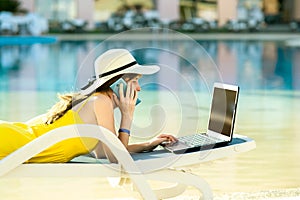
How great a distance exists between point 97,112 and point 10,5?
28.7 metres

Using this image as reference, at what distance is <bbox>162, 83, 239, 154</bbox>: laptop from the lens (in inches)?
168

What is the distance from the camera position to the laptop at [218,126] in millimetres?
4262

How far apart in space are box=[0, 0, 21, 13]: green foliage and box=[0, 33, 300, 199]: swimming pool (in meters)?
7.45

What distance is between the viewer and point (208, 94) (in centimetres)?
1154

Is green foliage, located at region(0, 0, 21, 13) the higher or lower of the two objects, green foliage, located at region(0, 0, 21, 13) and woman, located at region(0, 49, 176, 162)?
the lower

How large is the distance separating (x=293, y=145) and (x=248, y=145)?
3241 mm

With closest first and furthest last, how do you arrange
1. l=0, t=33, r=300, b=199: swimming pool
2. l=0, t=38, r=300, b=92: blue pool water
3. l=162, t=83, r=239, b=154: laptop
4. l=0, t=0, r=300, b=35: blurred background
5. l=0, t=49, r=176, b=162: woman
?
l=0, t=49, r=176, b=162: woman → l=162, t=83, r=239, b=154: laptop → l=0, t=33, r=300, b=199: swimming pool → l=0, t=38, r=300, b=92: blue pool water → l=0, t=0, r=300, b=35: blurred background

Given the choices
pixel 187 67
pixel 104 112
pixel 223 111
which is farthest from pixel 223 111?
pixel 187 67

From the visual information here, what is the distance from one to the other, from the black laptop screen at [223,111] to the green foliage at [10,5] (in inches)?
1094

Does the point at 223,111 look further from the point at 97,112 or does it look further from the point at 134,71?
the point at 97,112

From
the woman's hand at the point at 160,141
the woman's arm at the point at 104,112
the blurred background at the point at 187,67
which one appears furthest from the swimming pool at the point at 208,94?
the woman's arm at the point at 104,112

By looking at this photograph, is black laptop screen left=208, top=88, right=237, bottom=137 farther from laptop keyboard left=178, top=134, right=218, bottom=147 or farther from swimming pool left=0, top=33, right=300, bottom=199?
swimming pool left=0, top=33, right=300, bottom=199

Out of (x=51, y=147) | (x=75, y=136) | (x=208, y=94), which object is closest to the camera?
(x=75, y=136)

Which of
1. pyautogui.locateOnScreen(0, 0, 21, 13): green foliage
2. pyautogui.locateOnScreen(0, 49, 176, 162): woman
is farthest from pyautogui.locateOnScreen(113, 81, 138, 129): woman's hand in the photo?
pyautogui.locateOnScreen(0, 0, 21, 13): green foliage
